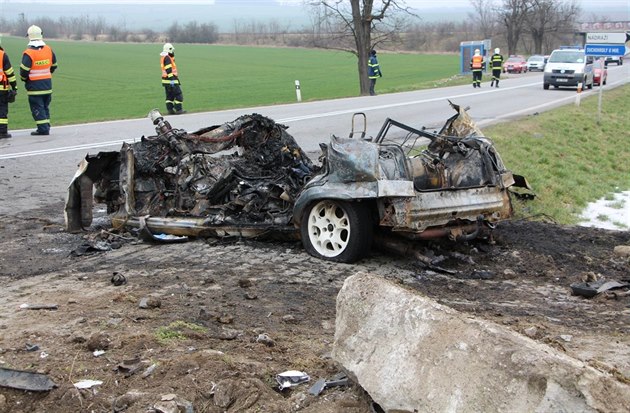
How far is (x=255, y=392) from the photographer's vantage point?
387cm

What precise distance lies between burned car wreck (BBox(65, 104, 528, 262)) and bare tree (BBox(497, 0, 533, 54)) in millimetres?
74864

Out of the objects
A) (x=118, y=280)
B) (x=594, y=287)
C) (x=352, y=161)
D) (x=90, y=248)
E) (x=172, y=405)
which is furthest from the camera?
(x=90, y=248)

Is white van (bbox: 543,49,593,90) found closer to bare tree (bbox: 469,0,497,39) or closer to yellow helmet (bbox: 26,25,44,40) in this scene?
yellow helmet (bbox: 26,25,44,40)

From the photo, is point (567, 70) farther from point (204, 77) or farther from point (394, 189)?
point (204, 77)

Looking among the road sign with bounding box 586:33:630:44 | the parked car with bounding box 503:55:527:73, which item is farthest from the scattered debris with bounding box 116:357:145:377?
the parked car with bounding box 503:55:527:73

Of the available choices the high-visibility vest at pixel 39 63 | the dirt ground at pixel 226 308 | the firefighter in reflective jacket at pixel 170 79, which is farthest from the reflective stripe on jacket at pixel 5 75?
the dirt ground at pixel 226 308

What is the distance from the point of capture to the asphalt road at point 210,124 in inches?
429

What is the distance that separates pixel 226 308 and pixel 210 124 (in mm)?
12354

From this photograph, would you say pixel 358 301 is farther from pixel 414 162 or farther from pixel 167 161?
pixel 167 161

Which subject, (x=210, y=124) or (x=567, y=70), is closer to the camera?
(x=210, y=124)

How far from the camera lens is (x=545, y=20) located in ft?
266

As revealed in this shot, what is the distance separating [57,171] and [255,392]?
8.88 meters

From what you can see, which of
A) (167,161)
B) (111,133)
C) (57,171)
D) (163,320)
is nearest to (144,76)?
(111,133)

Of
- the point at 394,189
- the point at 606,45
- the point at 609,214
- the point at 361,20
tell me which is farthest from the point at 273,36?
the point at 394,189
